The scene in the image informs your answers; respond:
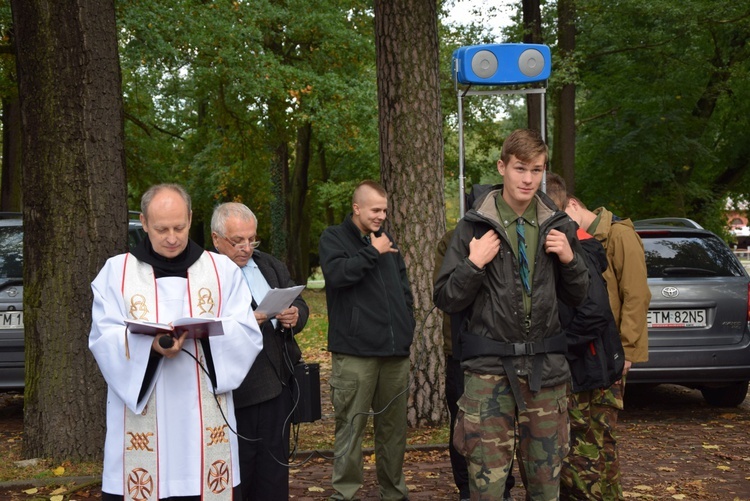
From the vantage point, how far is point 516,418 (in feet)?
14.4

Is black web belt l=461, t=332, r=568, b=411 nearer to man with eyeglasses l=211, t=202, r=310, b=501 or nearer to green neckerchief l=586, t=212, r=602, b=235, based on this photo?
man with eyeglasses l=211, t=202, r=310, b=501

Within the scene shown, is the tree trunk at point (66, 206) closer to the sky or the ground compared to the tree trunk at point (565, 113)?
closer to the ground

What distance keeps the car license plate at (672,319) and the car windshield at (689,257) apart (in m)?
0.37

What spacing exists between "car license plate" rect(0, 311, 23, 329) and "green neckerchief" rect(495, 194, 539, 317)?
5464mm

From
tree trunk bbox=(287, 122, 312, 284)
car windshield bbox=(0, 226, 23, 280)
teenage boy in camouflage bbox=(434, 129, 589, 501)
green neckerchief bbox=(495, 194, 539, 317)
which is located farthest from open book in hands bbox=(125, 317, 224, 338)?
tree trunk bbox=(287, 122, 312, 284)

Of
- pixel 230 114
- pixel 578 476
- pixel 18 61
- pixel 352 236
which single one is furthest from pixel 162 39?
pixel 578 476

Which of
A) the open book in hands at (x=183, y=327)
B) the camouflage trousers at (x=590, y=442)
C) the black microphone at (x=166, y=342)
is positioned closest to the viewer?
the open book in hands at (x=183, y=327)

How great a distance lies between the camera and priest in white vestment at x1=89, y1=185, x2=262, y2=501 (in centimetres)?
397

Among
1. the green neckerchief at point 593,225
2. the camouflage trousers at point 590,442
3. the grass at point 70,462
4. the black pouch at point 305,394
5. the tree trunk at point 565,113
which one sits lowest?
the grass at point 70,462

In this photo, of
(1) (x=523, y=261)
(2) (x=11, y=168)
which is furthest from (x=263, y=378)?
(2) (x=11, y=168)

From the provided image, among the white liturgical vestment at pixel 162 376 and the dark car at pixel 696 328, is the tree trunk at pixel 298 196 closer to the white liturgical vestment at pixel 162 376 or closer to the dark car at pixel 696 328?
the dark car at pixel 696 328

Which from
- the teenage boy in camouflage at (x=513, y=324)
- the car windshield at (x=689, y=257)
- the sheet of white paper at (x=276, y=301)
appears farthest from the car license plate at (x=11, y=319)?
the car windshield at (x=689, y=257)

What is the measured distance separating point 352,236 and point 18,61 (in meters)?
2.97

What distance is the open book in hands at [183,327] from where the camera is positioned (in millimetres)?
3797
